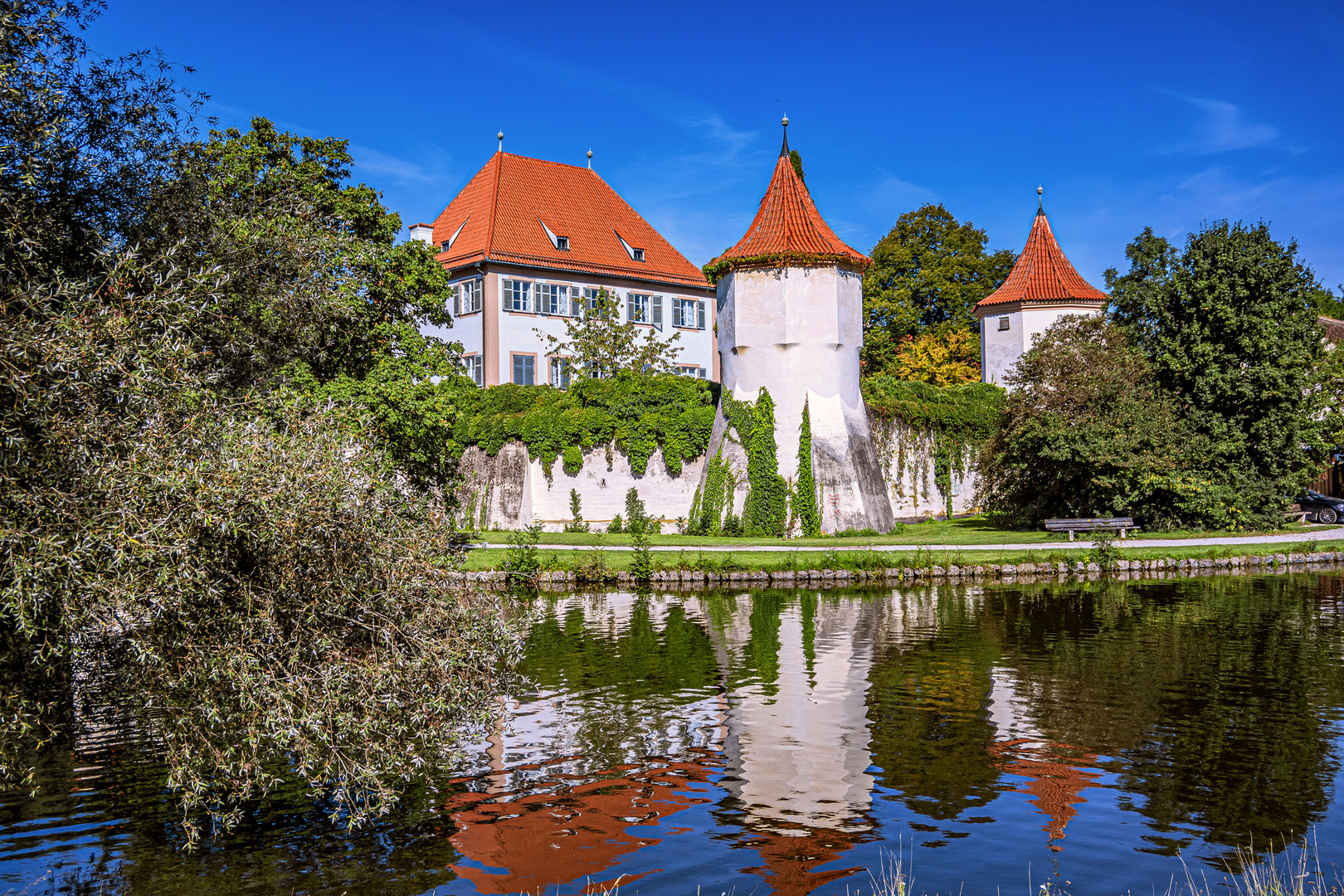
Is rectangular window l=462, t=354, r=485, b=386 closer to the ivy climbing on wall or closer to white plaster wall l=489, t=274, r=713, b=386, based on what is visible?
white plaster wall l=489, t=274, r=713, b=386

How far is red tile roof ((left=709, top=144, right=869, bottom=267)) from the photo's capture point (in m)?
32.0

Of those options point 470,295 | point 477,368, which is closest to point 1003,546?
point 477,368

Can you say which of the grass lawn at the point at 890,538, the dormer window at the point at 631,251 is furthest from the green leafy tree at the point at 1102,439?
the dormer window at the point at 631,251

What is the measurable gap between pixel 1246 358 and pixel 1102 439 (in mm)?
5483

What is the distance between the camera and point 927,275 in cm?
5606

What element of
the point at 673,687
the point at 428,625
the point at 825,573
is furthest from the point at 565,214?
the point at 428,625

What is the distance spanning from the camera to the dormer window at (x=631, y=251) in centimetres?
5084

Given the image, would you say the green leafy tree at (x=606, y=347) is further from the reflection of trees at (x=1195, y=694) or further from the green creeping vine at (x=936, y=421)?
the reflection of trees at (x=1195, y=694)

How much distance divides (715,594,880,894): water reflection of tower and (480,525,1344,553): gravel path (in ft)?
26.7

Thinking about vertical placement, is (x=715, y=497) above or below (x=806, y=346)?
below

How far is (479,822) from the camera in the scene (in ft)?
28.5

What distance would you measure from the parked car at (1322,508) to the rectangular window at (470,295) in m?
32.3

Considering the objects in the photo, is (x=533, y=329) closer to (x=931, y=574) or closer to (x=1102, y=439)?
(x=1102, y=439)

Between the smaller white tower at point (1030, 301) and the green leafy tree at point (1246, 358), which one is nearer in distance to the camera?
the green leafy tree at point (1246, 358)
